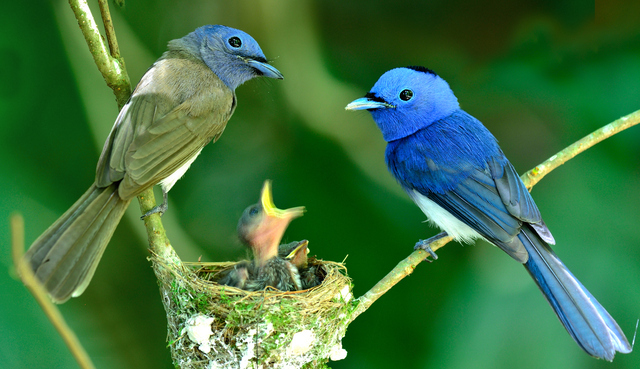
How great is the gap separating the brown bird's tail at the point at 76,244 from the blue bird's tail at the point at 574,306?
1.40 meters

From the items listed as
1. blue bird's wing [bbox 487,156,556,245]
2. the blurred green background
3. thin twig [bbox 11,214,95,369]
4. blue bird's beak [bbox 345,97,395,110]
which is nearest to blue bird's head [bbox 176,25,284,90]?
the blurred green background

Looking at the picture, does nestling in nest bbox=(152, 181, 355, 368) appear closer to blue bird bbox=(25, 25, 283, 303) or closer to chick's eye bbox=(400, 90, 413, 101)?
blue bird bbox=(25, 25, 283, 303)

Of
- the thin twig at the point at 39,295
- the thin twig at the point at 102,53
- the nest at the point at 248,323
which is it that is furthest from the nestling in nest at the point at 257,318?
the thin twig at the point at 39,295

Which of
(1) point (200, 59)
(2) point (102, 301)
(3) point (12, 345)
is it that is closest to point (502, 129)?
(1) point (200, 59)

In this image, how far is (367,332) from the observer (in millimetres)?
2332

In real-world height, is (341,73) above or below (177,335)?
above

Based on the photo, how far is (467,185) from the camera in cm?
191

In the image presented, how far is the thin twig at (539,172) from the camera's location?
180 cm

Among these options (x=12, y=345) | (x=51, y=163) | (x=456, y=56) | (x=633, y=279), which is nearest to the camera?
(x=12, y=345)

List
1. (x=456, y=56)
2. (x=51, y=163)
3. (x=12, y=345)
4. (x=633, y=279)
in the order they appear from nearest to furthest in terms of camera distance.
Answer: (x=12, y=345) → (x=51, y=163) → (x=633, y=279) → (x=456, y=56)

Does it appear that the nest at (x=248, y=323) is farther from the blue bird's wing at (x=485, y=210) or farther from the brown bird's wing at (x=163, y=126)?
the blue bird's wing at (x=485, y=210)

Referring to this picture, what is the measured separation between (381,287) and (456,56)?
132 cm

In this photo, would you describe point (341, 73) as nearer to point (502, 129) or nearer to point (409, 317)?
point (502, 129)

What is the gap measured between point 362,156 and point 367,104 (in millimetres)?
472
